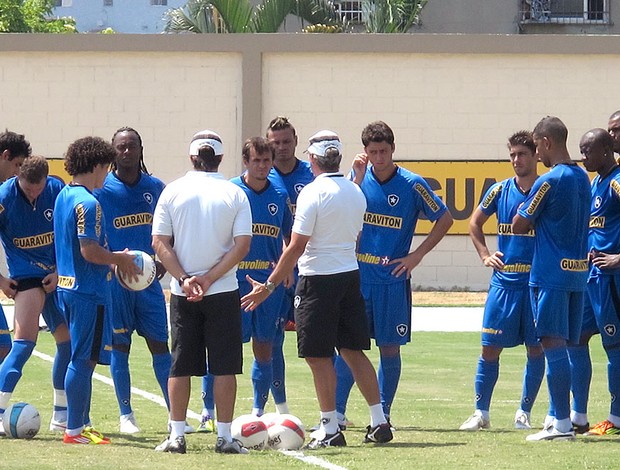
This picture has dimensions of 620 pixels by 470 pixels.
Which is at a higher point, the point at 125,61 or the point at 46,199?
the point at 125,61

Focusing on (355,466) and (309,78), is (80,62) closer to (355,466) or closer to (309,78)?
(309,78)

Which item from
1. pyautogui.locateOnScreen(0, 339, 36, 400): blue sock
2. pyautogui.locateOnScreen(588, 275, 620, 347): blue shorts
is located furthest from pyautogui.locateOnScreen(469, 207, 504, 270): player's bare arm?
pyautogui.locateOnScreen(0, 339, 36, 400): blue sock

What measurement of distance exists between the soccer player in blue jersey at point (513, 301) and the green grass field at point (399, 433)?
0.39 m

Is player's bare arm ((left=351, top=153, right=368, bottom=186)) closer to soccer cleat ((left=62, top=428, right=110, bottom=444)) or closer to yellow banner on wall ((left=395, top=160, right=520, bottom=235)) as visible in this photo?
soccer cleat ((left=62, top=428, right=110, bottom=444))

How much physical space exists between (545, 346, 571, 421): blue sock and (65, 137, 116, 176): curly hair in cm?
347

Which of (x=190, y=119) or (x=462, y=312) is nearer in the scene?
(x=462, y=312)

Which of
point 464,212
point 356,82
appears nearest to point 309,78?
point 356,82

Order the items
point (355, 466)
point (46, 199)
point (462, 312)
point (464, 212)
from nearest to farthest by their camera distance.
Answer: point (355, 466) < point (46, 199) < point (462, 312) < point (464, 212)

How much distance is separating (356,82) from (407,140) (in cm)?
153

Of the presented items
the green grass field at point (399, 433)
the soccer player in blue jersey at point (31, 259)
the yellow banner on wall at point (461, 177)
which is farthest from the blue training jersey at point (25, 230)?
the yellow banner on wall at point (461, 177)

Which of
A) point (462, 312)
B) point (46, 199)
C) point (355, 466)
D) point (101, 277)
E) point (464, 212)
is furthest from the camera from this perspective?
point (464, 212)

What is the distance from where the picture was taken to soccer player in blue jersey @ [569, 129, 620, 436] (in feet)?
31.7

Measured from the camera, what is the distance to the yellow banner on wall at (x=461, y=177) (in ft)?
81.0

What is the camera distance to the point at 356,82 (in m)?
25.0
